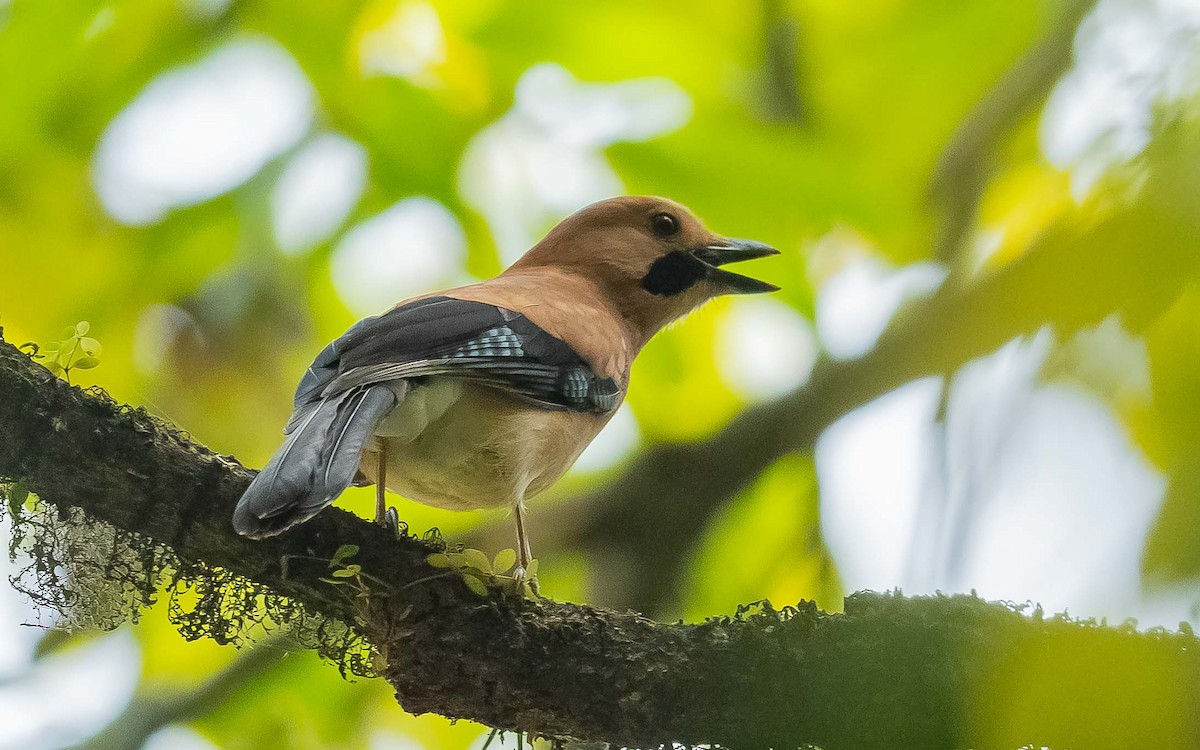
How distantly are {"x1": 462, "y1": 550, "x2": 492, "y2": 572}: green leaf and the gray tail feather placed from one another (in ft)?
1.30

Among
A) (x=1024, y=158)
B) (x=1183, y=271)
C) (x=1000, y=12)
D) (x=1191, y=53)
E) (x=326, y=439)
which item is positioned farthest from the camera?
(x=1000, y=12)

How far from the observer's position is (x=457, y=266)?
4.89m

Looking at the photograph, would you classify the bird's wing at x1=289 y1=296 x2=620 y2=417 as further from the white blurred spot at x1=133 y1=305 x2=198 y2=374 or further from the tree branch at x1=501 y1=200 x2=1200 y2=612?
the white blurred spot at x1=133 y1=305 x2=198 y2=374

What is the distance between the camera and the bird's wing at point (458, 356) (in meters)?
3.04

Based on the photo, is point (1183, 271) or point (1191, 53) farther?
point (1191, 53)

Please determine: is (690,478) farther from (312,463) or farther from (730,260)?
Result: (312,463)

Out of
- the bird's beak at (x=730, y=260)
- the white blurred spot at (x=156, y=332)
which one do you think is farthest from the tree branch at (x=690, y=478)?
the white blurred spot at (x=156, y=332)

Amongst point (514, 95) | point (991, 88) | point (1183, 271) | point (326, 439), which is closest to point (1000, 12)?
point (991, 88)

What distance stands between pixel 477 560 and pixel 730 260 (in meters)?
2.29

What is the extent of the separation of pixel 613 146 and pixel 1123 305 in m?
3.31

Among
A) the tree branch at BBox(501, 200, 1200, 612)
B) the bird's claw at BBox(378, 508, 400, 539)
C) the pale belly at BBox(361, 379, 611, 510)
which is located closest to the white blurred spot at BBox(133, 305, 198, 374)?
the tree branch at BBox(501, 200, 1200, 612)

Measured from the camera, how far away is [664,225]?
4.82 m

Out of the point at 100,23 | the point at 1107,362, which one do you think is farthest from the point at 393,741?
the point at 1107,362

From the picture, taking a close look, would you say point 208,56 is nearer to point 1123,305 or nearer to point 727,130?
point 727,130
